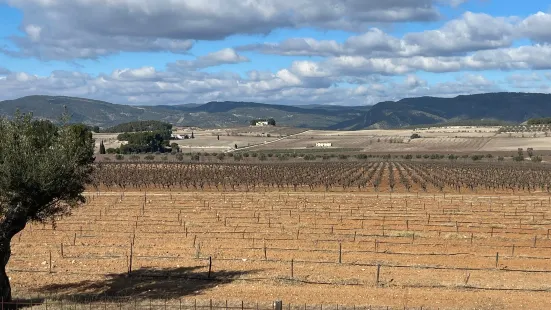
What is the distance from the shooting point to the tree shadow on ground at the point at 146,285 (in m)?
22.3

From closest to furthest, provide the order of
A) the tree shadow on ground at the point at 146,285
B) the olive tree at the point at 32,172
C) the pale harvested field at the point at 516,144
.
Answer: the olive tree at the point at 32,172
the tree shadow on ground at the point at 146,285
the pale harvested field at the point at 516,144

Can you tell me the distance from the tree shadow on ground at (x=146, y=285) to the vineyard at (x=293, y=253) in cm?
5

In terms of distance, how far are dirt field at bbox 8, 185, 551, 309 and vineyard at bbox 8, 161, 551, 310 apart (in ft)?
0.25

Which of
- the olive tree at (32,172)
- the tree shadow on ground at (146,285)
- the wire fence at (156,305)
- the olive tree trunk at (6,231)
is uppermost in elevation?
the olive tree at (32,172)

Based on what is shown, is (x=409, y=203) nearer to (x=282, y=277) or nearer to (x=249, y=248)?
(x=249, y=248)

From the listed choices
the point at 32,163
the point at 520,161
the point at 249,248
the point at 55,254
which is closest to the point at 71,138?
the point at 32,163

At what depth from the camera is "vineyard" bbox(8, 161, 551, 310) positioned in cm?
2189

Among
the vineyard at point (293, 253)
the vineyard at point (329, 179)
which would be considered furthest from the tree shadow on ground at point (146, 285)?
the vineyard at point (329, 179)

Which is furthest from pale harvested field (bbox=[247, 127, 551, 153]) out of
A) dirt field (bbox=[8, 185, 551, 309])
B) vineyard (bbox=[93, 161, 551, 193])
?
dirt field (bbox=[8, 185, 551, 309])

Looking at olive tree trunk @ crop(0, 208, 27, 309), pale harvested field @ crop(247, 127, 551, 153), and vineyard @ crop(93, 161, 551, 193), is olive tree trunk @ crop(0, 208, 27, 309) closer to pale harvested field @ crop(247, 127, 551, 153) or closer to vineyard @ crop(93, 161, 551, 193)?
vineyard @ crop(93, 161, 551, 193)

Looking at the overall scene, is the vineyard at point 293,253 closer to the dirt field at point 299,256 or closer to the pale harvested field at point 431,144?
the dirt field at point 299,256

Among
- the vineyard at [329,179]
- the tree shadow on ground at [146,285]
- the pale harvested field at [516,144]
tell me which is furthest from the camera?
the pale harvested field at [516,144]

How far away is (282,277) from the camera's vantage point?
2409cm

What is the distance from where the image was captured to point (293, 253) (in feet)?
94.0
